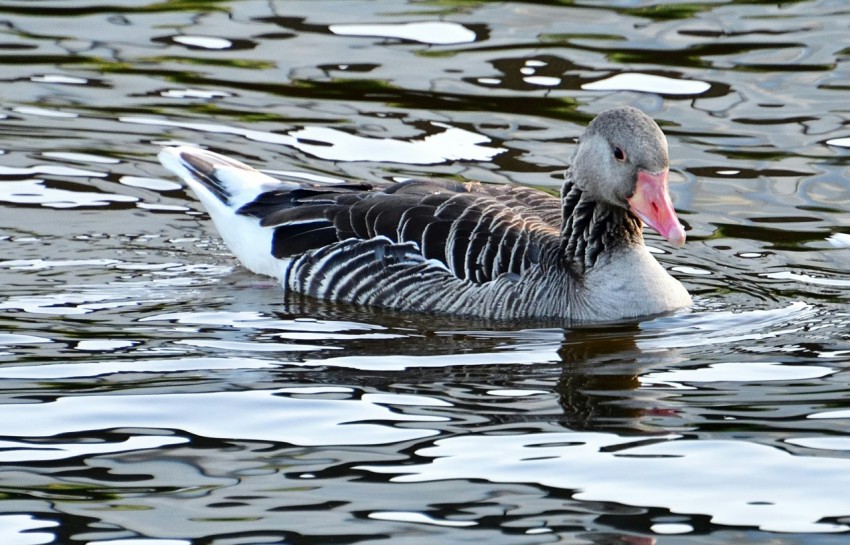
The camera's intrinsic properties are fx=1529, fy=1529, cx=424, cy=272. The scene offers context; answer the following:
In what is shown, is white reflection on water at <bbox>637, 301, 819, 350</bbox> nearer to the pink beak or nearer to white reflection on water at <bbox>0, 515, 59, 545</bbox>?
the pink beak

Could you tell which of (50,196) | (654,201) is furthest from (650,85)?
(50,196)

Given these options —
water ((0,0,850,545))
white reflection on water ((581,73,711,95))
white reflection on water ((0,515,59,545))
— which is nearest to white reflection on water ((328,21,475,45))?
water ((0,0,850,545))

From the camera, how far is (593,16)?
17.8 meters

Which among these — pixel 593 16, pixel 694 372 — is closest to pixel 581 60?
pixel 593 16

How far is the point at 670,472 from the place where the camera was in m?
7.30

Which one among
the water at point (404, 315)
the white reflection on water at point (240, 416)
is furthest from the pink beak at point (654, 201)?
the white reflection on water at point (240, 416)

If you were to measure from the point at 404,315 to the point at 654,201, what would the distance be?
1.99m

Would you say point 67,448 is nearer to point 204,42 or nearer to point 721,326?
point 721,326

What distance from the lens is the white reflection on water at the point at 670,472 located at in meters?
6.90

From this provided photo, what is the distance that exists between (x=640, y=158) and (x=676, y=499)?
3.51m

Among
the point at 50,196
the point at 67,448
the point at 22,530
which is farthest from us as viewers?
the point at 50,196

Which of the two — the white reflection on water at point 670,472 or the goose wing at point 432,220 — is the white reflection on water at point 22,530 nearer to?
the white reflection on water at point 670,472

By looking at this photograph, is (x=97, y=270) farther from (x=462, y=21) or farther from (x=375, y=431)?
(x=462, y=21)

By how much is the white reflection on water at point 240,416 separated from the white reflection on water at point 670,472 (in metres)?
0.45
